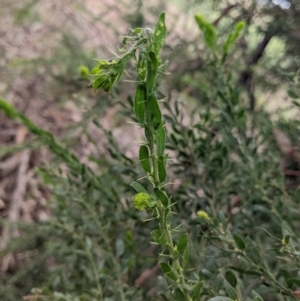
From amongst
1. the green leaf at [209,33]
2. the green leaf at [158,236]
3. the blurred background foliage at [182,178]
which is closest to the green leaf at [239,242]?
the blurred background foliage at [182,178]

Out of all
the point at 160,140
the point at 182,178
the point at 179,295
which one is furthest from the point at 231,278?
the point at 182,178

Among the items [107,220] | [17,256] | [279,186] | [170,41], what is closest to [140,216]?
[107,220]

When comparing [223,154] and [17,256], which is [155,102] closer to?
[223,154]

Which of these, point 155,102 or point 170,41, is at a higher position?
point 170,41

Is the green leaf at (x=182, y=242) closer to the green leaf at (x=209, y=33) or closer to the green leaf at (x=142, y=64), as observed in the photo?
the green leaf at (x=142, y=64)

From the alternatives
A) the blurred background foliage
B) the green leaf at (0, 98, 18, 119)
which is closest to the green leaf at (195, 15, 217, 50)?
the blurred background foliage

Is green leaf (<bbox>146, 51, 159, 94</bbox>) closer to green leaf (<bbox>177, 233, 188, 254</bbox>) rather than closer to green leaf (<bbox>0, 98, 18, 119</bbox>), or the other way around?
green leaf (<bbox>177, 233, 188, 254</bbox>)
